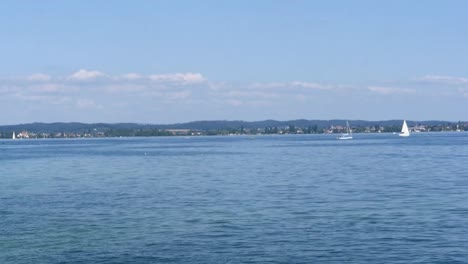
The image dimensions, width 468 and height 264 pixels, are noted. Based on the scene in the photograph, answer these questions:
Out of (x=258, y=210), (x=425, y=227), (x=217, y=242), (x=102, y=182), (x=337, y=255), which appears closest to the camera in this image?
(x=337, y=255)

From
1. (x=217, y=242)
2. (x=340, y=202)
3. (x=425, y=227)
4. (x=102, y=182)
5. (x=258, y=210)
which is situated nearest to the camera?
(x=217, y=242)

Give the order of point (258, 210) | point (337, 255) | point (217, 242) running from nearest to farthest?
point (337, 255)
point (217, 242)
point (258, 210)

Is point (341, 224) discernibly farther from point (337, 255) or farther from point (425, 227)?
point (337, 255)

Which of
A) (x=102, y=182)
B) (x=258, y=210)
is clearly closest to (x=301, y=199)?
(x=258, y=210)

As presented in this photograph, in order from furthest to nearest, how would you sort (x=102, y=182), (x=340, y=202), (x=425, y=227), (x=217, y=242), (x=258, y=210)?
(x=102, y=182) → (x=340, y=202) → (x=258, y=210) → (x=425, y=227) → (x=217, y=242)

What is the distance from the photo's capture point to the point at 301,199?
132ft

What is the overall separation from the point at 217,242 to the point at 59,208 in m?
14.1

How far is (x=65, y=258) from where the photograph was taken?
2466 centimetres

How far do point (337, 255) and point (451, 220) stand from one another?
8806 millimetres

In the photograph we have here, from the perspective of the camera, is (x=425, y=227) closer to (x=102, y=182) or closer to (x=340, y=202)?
(x=340, y=202)

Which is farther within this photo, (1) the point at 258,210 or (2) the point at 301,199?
(2) the point at 301,199

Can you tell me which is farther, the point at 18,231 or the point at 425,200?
the point at 425,200

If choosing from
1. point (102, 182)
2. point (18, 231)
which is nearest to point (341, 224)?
point (18, 231)

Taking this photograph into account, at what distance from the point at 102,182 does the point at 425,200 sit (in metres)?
26.7
